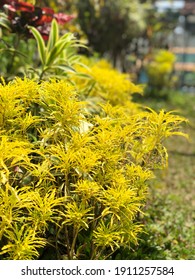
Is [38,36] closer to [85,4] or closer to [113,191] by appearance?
[113,191]

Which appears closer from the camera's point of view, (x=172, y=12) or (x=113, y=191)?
(x=113, y=191)

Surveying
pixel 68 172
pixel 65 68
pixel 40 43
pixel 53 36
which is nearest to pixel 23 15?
pixel 53 36

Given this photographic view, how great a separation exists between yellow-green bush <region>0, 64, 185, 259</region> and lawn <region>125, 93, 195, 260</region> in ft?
1.34

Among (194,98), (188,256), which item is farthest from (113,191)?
(194,98)

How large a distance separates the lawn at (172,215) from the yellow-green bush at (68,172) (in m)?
0.41

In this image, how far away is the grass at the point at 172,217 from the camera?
10.6ft

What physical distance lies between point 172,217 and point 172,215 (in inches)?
1.9

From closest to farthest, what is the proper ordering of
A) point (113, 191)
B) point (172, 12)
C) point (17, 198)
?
point (17, 198)
point (113, 191)
point (172, 12)

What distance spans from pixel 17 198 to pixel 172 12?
14.7 meters

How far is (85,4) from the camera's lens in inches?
463

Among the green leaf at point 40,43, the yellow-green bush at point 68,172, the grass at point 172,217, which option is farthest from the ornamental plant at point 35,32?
the grass at point 172,217

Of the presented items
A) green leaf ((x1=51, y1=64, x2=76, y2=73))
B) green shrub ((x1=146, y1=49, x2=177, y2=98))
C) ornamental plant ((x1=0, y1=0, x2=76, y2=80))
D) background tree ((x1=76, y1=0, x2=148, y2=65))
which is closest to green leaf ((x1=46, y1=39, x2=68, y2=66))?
ornamental plant ((x1=0, y1=0, x2=76, y2=80))

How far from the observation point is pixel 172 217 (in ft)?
13.4

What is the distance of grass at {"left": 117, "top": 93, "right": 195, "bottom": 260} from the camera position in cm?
323
